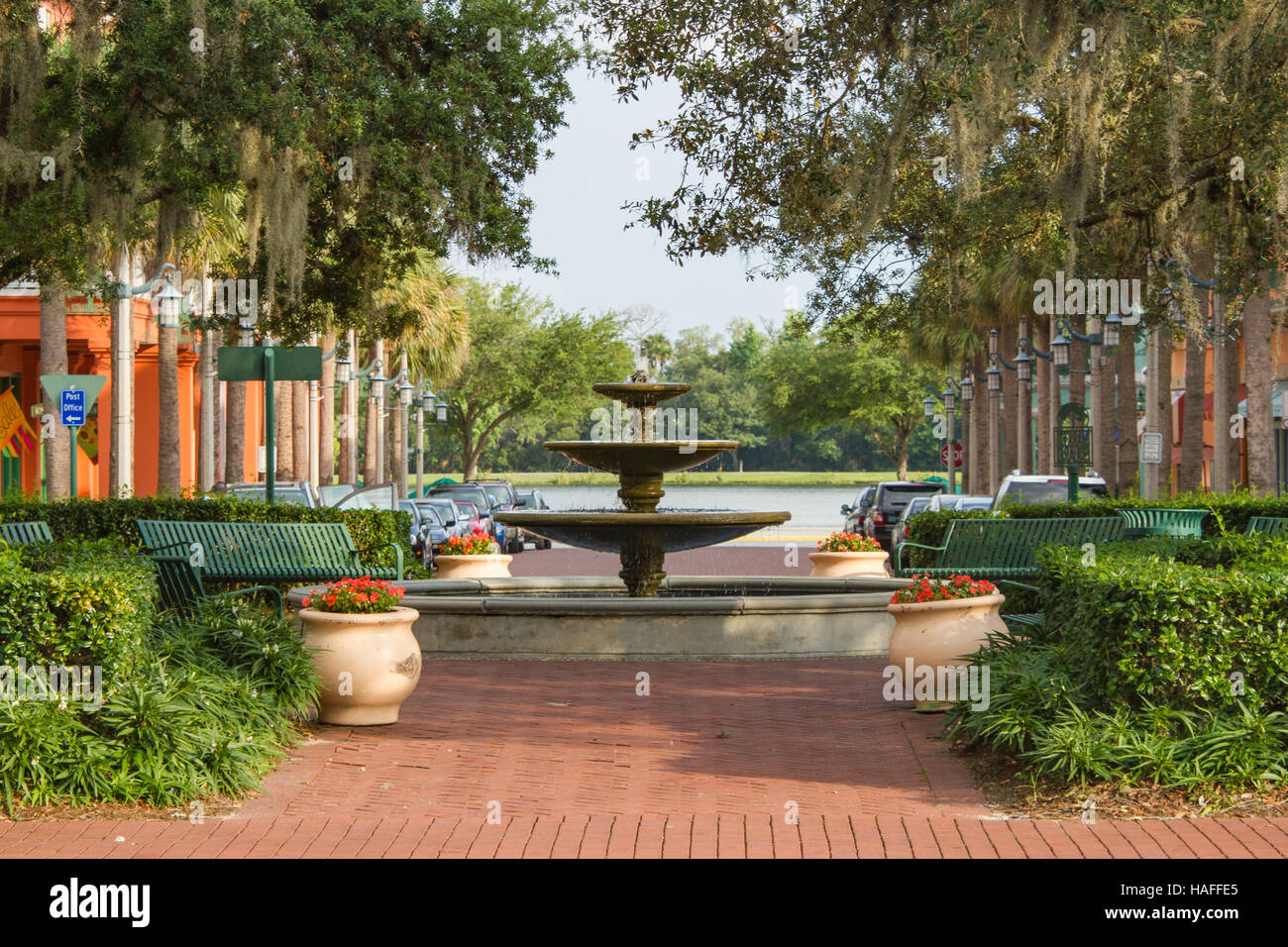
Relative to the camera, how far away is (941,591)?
35.9 ft

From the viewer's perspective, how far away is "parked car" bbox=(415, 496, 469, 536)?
102 ft

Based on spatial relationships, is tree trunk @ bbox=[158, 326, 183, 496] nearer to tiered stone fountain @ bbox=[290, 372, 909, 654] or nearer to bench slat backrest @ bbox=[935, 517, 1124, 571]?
tiered stone fountain @ bbox=[290, 372, 909, 654]

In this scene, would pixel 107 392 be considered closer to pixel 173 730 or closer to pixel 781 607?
pixel 781 607

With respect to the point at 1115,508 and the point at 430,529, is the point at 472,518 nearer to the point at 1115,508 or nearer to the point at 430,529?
the point at 430,529

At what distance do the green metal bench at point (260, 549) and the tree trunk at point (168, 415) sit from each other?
13.5 meters

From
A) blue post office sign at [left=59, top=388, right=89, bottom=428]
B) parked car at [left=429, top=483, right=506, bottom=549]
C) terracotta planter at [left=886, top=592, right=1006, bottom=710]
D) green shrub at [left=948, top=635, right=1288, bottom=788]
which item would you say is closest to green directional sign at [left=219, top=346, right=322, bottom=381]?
blue post office sign at [left=59, top=388, right=89, bottom=428]

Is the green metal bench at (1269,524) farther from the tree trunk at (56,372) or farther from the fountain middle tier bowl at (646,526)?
the tree trunk at (56,372)

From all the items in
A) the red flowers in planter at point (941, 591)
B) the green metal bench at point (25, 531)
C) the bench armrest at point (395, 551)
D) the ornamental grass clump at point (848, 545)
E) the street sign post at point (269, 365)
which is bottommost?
the ornamental grass clump at point (848, 545)

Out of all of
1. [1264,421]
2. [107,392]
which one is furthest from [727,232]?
[107,392]

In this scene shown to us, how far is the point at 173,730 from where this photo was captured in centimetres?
816

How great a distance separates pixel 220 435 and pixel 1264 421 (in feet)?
104

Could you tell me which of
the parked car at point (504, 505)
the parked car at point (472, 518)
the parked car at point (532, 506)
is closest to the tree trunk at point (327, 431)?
the parked car at point (504, 505)

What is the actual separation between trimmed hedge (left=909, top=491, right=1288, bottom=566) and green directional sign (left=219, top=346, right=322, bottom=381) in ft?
21.3

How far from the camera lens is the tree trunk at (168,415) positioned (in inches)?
1088
